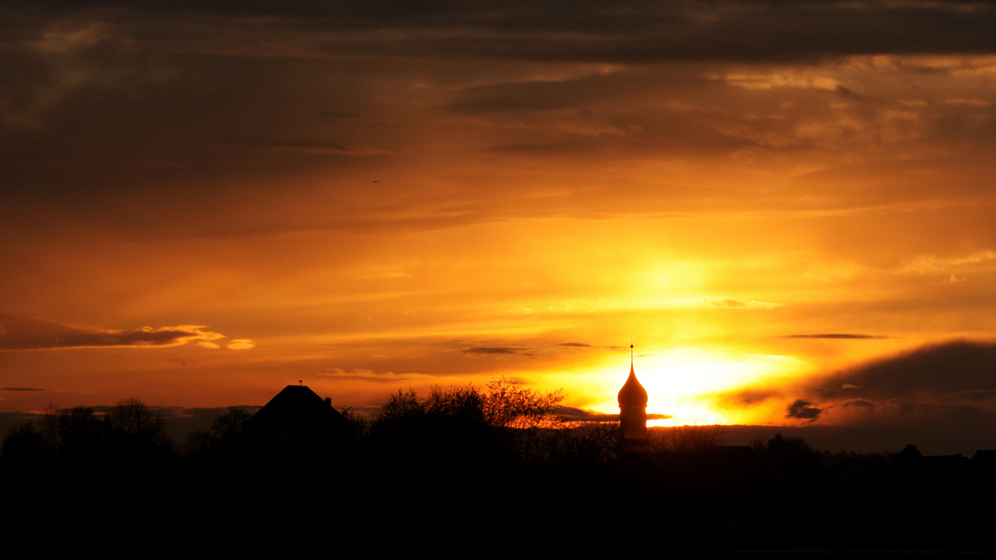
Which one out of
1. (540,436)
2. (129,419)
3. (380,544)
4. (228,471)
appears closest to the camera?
(380,544)

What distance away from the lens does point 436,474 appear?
144ft

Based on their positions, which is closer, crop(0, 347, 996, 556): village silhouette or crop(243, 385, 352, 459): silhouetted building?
crop(0, 347, 996, 556): village silhouette

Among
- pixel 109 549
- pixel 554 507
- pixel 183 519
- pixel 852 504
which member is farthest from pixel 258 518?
pixel 852 504

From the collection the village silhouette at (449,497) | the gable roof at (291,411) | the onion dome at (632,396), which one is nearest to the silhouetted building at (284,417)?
A: the gable roof at (291,411)

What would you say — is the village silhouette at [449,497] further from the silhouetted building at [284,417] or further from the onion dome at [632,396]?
the onion dome at [632,396]

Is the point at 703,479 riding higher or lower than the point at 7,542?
higher

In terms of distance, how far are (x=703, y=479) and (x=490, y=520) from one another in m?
16.5

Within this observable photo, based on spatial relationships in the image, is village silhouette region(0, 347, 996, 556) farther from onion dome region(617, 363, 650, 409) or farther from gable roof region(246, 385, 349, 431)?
onion dome region(617, 363, 650, 409)

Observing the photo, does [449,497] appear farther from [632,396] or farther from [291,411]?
[632,396]

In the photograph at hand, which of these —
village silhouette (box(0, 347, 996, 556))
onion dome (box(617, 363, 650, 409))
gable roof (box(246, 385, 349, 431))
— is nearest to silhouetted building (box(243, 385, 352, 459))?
gable roof (box(246, 385, 349, 431))

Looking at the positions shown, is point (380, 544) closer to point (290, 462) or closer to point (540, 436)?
point (290, 462)

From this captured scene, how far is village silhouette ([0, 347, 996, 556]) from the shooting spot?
4375 cm

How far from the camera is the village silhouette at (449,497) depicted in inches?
1722

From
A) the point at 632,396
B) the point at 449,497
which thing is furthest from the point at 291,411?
the point at 449,497
